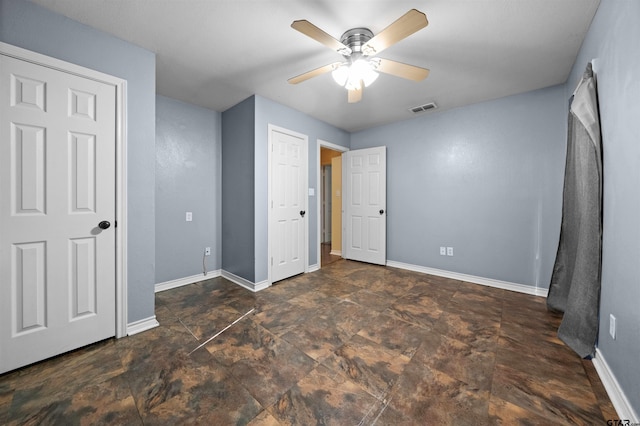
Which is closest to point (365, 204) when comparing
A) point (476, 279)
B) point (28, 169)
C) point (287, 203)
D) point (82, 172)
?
point (287, 203)

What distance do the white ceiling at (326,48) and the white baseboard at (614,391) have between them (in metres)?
2.46

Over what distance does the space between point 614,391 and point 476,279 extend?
7.19 ft

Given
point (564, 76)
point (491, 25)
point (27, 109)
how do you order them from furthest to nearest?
point (564, 76) < point (491, 25) < point (27, 109)

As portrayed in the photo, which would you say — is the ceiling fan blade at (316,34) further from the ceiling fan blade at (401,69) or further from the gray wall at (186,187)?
the gray wall at (186,187)

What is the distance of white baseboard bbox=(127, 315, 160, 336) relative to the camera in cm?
216

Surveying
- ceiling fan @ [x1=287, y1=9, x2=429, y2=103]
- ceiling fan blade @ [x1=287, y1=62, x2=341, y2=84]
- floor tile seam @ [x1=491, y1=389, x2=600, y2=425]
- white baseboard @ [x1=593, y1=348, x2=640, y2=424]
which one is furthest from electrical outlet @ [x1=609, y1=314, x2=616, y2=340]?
ceiling fan blade @ [x1=287, y1=62, x2=341, y2=84]

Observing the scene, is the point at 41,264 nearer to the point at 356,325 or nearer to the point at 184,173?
the point at 184,173

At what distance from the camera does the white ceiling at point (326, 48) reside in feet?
5.79

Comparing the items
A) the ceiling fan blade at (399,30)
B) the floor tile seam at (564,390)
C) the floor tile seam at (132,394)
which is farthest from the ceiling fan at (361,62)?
the floor tile seam at (132,394)

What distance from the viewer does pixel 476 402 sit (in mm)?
1435

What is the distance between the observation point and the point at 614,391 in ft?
4.69

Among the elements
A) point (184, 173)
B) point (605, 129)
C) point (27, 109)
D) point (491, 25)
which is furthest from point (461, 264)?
point (27, 109)

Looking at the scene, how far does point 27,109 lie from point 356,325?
304 cm

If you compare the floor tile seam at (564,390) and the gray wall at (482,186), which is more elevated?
the gray wall at (482,186)
